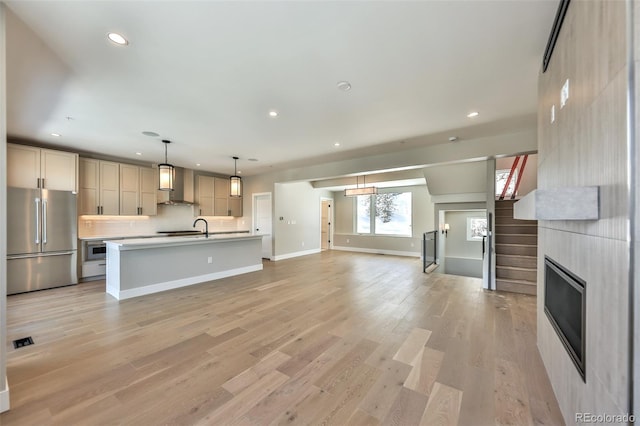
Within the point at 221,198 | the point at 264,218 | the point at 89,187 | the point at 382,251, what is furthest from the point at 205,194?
the point at 382,251

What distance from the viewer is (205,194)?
25.2ft

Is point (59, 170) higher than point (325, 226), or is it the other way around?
point (59, 170)

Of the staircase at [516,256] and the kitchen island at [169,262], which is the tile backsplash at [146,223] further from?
the staircase at [516,256]

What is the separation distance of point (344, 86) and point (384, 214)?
24.4 ft

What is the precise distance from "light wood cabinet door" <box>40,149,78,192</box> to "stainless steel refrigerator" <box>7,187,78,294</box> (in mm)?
167

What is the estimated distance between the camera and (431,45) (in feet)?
6.69

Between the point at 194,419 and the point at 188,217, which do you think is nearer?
the point at 194,419

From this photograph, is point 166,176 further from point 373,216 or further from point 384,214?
point 384,214

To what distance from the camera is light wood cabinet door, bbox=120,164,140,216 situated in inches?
232

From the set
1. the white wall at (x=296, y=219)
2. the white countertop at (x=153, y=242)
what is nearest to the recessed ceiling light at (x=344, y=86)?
the white countertop at (x=153, y=242)

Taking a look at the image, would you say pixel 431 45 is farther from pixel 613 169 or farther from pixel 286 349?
pixel 286 349

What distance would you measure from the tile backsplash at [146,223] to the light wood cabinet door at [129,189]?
15.9 inches

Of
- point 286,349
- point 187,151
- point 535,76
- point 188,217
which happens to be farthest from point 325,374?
point 188,217

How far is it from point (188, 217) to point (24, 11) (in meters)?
6.21
